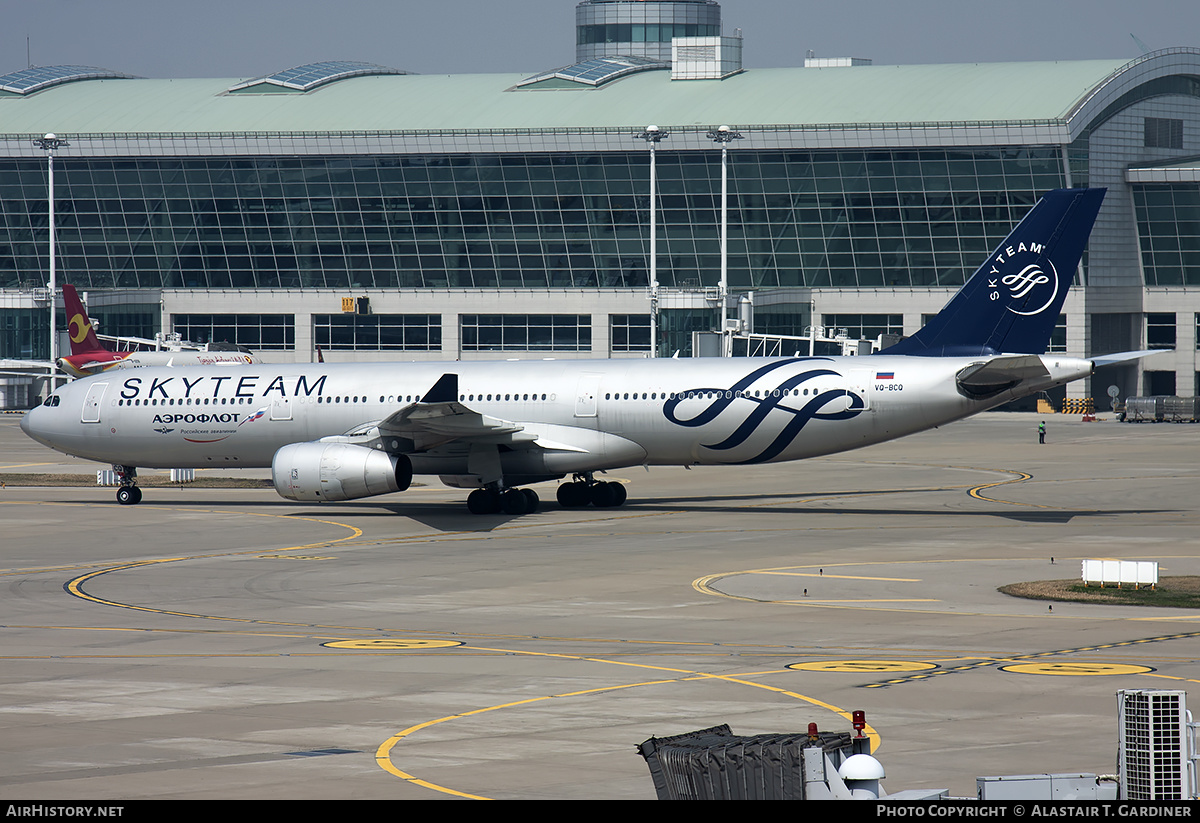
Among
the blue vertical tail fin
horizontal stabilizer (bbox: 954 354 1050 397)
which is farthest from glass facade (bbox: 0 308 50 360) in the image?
horizontal stabilizer (bbox: 954 354 1050 397)

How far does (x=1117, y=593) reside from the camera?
2631 centimetres

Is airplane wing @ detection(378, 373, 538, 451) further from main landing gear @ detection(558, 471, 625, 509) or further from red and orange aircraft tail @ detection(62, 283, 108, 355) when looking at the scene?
red and orange aircraft tail @ detection(62, 283, 108, 355)

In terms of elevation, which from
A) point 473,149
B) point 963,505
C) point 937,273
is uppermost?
point 473,149

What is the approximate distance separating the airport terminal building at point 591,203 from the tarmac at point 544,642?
61706 millimetres

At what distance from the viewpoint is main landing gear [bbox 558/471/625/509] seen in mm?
44219

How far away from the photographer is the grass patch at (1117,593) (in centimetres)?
2548

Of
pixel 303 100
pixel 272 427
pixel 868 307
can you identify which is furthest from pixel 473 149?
pixel 272 427

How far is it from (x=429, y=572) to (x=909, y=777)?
58.5 feet

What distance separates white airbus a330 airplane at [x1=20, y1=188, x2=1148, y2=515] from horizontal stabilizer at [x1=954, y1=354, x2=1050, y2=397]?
0.13ft

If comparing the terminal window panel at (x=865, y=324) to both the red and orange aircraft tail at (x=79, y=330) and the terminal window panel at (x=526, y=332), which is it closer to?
the terminal window panel at (x=526, y=332)

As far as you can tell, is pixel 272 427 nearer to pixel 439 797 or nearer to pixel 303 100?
pixel 439 797

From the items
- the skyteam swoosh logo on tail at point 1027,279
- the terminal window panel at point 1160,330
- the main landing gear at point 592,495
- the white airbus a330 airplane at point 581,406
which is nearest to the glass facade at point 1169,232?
the terminal window panel at point 1160,330

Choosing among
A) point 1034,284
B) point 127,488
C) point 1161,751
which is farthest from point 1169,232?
point 1161,751

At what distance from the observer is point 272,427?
44.5 metres
